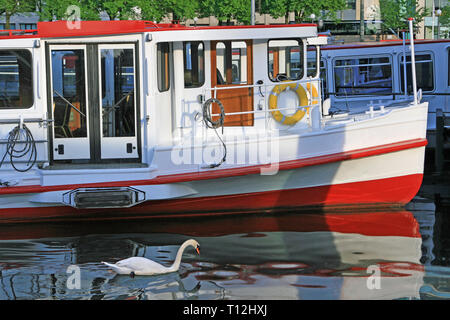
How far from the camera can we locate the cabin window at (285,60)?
11.9 metres

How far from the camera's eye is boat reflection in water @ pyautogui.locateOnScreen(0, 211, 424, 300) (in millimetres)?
8031

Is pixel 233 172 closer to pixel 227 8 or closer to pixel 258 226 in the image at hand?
pixel 258 226

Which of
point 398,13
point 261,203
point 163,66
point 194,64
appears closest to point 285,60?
point 194,64

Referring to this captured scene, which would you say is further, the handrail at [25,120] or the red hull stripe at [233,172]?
the handrail at [25,120]

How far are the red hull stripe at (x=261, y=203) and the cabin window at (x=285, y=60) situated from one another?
1.87 meters

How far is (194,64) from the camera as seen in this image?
1177 centimetres

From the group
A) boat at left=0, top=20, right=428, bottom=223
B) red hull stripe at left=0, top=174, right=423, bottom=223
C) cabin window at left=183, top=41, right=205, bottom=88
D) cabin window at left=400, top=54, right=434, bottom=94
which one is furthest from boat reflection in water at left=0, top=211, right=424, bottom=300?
cabin window at left=400, top=54, right=434, bottom=94

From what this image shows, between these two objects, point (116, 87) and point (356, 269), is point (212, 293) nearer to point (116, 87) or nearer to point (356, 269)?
point (356, 269)

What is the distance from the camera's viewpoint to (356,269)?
879cm

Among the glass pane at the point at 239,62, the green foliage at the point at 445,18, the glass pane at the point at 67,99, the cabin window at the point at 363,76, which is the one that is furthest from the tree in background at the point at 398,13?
the glass pane at the point at 67,99

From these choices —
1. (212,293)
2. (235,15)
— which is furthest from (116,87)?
(235,15)

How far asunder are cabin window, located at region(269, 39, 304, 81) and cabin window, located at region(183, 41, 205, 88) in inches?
43.5

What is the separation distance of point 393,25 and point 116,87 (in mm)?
33109

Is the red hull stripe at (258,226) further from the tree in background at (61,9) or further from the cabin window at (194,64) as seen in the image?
the tree in background at (61,9)
